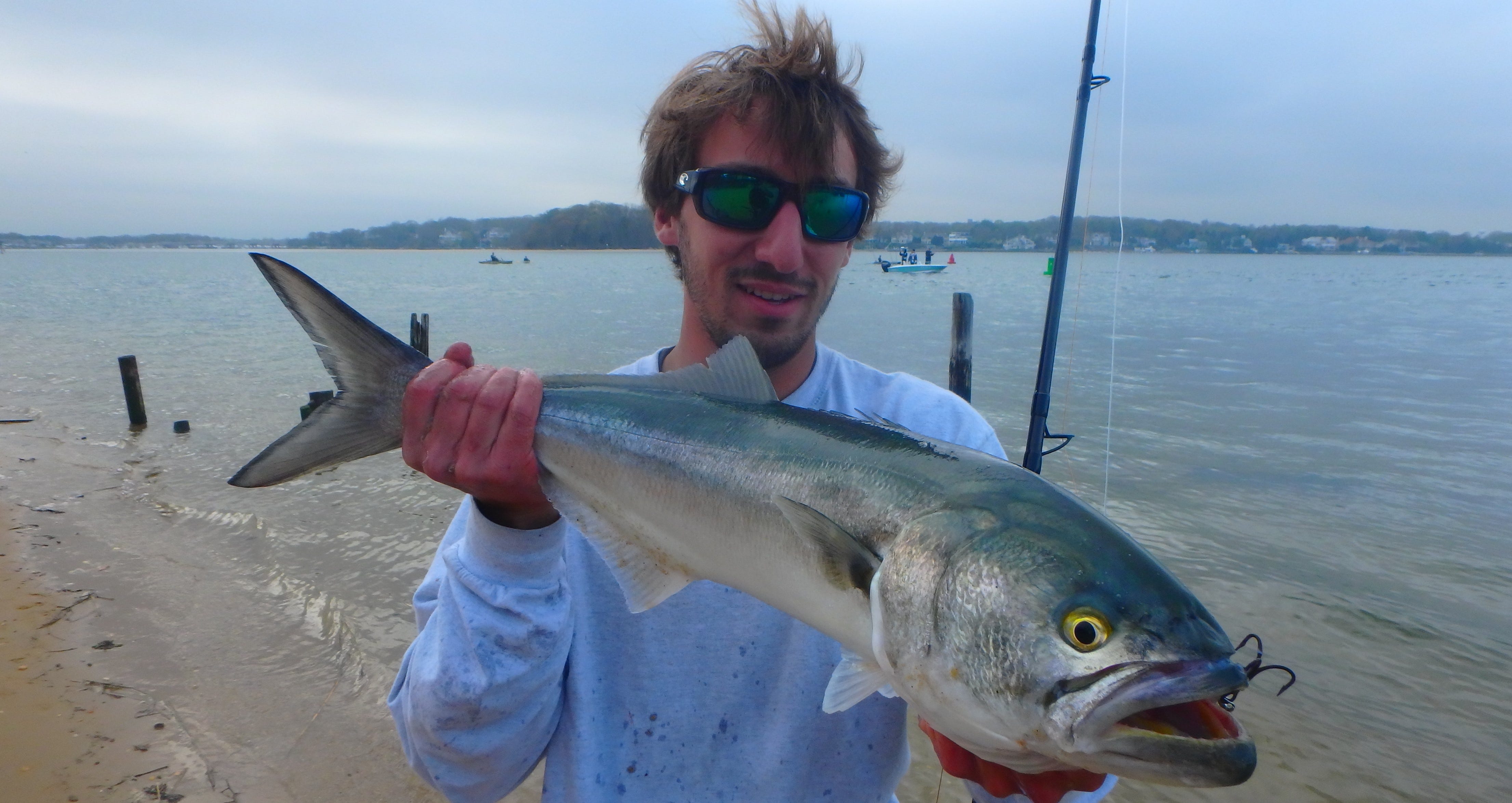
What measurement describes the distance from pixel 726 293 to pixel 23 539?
1162 centimetres

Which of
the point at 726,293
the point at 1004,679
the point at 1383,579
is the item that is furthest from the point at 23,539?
the point at 1383,579

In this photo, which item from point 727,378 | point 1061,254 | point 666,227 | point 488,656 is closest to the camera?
point 488,656

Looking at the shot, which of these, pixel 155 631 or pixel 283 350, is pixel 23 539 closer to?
pixel 155 631

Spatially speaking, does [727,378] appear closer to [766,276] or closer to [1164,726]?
[766,276]

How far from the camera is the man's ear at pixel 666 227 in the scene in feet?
11.7

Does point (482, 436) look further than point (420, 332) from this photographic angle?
No

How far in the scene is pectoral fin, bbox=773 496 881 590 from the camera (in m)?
1.86

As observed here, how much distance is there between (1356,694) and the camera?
7.71 m

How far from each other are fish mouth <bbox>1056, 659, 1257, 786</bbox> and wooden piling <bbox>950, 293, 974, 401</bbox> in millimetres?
11824

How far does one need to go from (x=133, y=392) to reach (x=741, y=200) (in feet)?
66.7

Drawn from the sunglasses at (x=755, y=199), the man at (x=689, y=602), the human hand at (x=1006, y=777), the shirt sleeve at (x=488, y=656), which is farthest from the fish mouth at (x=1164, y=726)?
the sunglasses at (x=755, y=199)

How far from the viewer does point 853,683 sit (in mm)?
1854

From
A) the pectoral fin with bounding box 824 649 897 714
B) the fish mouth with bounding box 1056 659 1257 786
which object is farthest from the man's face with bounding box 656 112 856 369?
the fish mouth with bounding box 1056 659 1257 786

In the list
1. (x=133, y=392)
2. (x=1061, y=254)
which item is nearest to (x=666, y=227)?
(x=1061, y=254)
